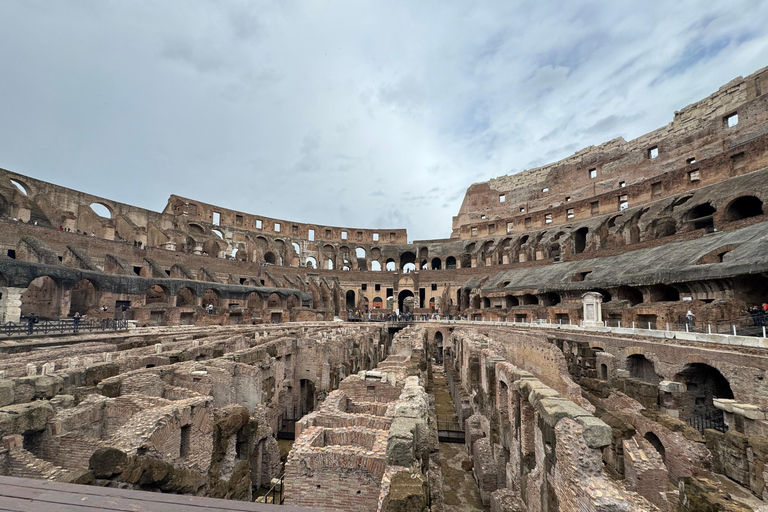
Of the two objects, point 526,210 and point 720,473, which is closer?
point 720,473

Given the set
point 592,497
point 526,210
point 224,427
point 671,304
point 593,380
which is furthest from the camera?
point 526,210

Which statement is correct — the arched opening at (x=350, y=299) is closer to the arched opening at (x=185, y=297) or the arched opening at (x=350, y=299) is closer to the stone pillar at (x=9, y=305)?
the arched opening at (x=185, y=297)

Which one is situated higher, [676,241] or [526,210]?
[526,210]

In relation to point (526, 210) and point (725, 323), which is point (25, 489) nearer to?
point (725, 323)

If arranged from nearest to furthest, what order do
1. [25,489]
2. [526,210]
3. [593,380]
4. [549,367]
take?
[25,489] < [549,367] < [593,380] < [526,210]

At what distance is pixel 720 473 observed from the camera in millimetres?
7586

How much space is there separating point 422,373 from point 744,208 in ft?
94.1

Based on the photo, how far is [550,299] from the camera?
94.8 feet

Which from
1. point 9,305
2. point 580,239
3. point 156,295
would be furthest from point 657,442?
point 580,239

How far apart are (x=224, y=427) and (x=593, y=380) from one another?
11942 mm

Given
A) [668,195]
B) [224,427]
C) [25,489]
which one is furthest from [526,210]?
[25,489]

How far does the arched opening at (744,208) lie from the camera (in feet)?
83.6

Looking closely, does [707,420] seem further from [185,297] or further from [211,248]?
[211,248]

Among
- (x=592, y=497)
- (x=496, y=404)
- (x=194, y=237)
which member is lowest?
(x=496, y=404)
